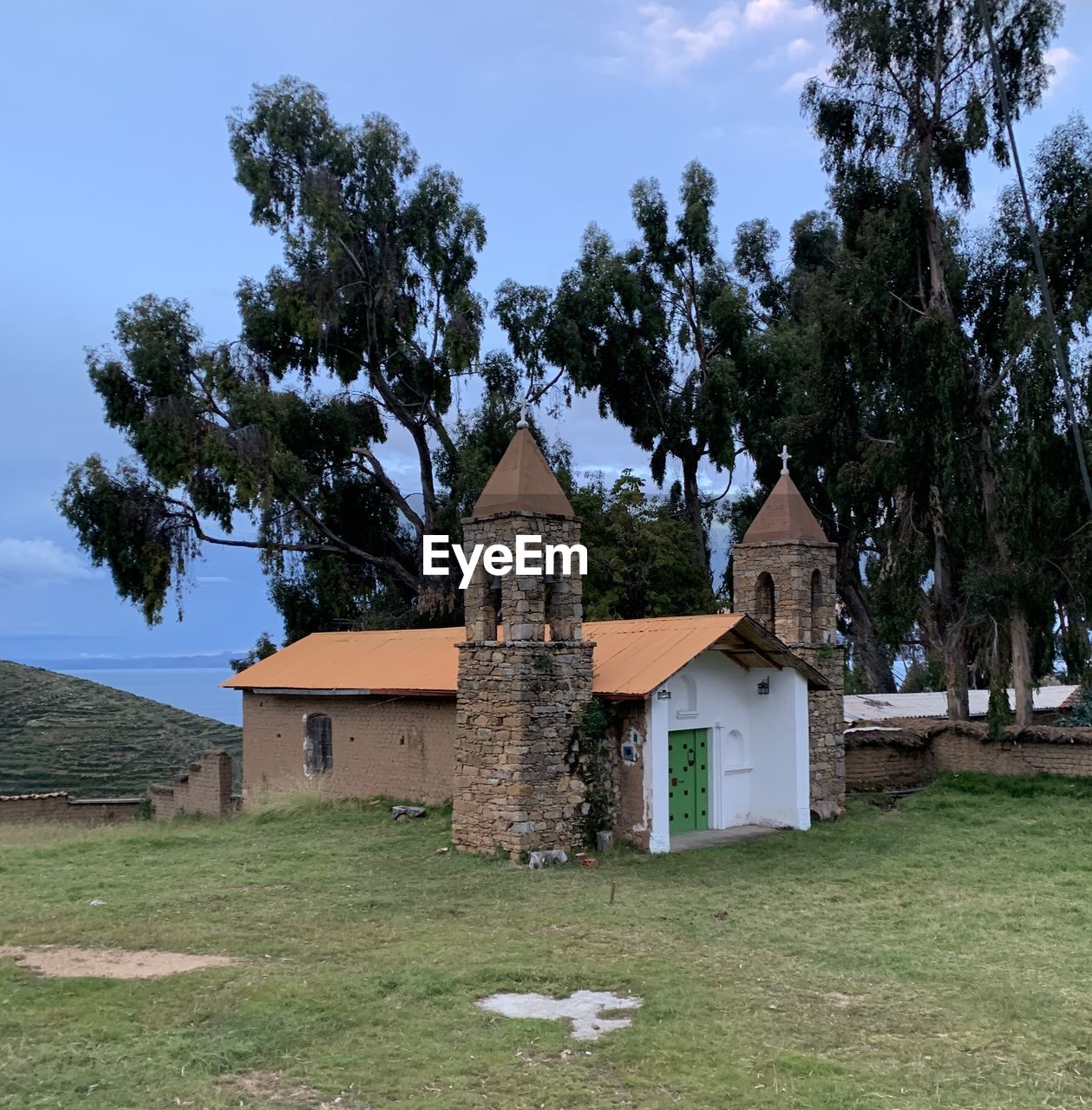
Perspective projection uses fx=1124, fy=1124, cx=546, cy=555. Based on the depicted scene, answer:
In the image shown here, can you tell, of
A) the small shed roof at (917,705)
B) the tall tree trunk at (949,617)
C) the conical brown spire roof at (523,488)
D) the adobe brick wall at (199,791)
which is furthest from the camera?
the small shed roof at (917,705)

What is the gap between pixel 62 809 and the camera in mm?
25047

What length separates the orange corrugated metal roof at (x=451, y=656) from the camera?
709 inches

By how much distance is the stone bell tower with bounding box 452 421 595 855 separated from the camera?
16.8 metres

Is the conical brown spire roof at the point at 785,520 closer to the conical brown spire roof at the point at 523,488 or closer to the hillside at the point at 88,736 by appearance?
the conical brown spire roof at the point at 523,488

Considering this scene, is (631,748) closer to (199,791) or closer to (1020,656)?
(1020,656)

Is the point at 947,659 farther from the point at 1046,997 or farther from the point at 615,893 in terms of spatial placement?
the point at 1046,997

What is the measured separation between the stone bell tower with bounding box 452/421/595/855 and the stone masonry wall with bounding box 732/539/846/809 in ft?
18.1

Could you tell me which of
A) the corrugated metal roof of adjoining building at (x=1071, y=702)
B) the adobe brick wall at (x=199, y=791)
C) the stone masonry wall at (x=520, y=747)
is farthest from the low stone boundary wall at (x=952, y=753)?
the adobe brick wall at (x=199, y=791)

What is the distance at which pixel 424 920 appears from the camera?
13.2 metres

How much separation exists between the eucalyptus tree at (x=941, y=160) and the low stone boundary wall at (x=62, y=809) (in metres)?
19.8

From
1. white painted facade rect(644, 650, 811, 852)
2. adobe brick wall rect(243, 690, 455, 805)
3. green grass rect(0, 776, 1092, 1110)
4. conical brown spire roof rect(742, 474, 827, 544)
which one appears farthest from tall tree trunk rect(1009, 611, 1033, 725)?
adobe brick wall rect(243, 690, 455, 805)

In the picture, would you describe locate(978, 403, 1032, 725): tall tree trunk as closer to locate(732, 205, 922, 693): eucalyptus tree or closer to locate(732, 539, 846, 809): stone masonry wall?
locate(732, 205, 922, 693): eucalyptus tree

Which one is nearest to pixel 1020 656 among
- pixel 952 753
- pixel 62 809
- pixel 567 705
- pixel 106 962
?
pixel 952 753

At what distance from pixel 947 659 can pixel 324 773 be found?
14.9 m
